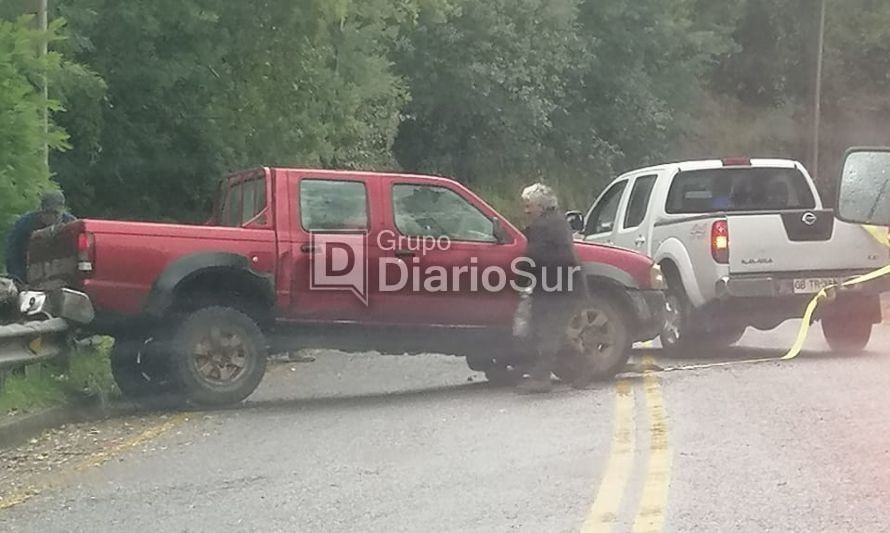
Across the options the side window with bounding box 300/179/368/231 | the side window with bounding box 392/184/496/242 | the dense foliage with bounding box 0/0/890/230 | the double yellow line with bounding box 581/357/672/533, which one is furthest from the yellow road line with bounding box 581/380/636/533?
the dense foliage with bounding box 0/0/890/230

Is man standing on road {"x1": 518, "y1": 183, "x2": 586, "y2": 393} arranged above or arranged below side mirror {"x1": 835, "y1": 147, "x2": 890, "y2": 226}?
below

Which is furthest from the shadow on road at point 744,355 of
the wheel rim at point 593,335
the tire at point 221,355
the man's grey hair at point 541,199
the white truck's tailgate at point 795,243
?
the tire at point 221,355

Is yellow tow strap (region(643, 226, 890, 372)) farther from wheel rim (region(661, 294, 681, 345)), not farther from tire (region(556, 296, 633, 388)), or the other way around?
tire (region(556, 296, 633, 388))

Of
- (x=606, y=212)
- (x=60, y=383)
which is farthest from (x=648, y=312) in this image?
(x=60, y=383)

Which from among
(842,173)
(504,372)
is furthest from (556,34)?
(842,173)

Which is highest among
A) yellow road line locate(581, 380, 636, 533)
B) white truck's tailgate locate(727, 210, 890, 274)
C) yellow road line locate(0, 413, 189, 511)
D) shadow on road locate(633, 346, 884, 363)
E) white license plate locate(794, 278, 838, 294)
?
white truck's tailgate locate(727, 210, 890, 274)

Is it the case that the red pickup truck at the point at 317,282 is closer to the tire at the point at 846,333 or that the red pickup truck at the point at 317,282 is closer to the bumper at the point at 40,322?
the bumper at the point at 40,322

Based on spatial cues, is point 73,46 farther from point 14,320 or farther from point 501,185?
point 501,185

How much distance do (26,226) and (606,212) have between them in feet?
24.8

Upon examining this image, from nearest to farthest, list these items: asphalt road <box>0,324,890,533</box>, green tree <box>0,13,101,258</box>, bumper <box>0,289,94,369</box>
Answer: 1. asphalt road <box>0,324,890,533</box>
2. bumper <box>0,289,94,369</box>
3. green tree <box>0,13,101,258</box>

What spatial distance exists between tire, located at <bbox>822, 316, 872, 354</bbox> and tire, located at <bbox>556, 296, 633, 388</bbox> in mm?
3362

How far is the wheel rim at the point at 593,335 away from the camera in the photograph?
462 inches

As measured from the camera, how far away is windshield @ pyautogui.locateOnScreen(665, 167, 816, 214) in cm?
1480

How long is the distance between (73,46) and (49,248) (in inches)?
243
